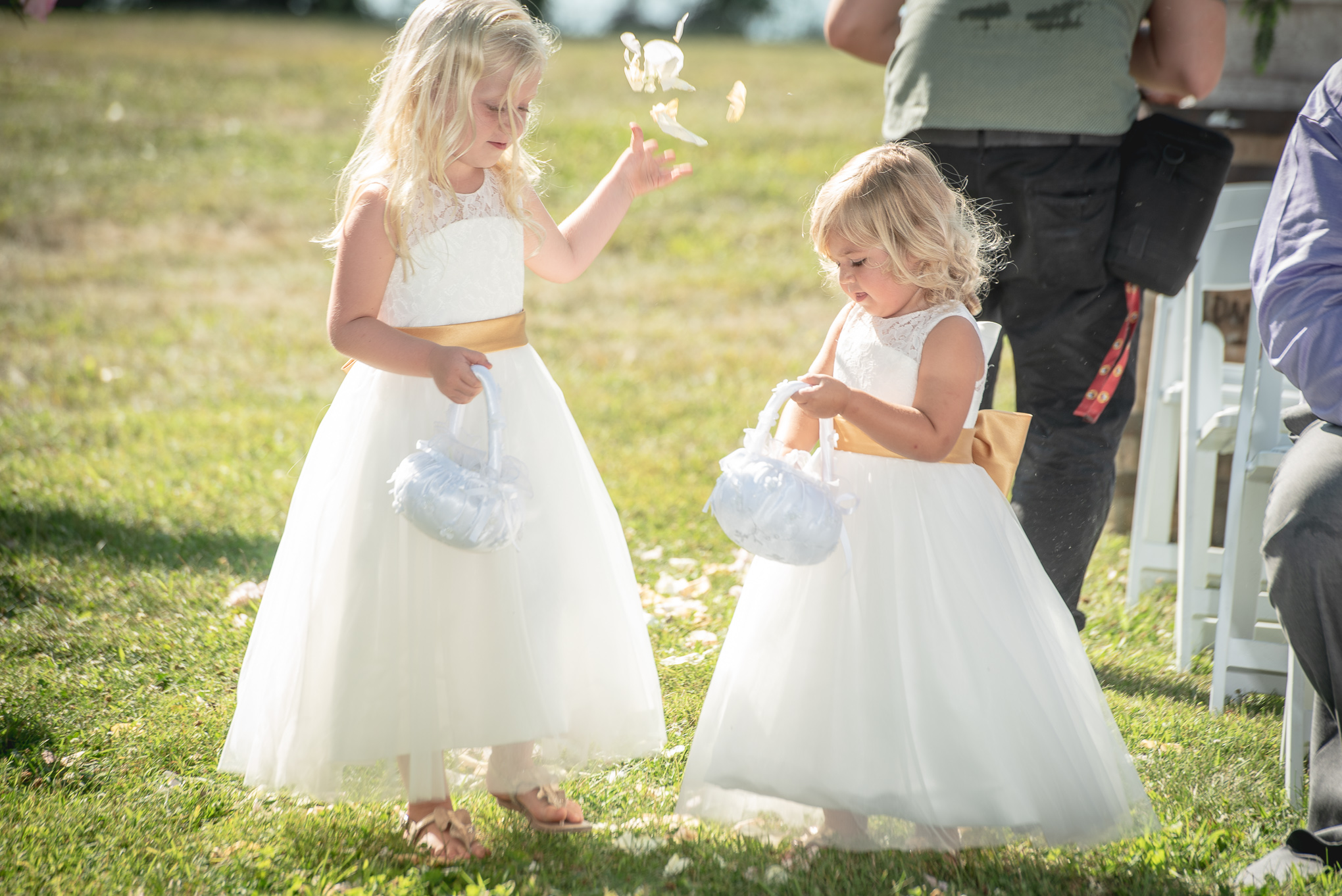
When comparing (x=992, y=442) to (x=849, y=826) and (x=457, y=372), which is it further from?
(x=457, y=372)

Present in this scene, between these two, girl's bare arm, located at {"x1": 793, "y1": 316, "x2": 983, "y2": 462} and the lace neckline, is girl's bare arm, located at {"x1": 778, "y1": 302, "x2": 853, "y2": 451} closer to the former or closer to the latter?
girl's bare arm, located at {"x1": 793, "y1": 316, "x2": 983, "y2": 462}

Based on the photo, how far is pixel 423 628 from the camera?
2.41 m

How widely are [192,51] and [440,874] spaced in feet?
60.2

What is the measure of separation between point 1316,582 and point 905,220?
1.07 metres

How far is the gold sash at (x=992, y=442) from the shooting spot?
251cm

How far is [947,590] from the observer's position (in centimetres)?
238

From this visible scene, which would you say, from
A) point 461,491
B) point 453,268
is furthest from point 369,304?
point 461,491

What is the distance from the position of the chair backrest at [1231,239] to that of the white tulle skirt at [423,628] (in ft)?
7.17

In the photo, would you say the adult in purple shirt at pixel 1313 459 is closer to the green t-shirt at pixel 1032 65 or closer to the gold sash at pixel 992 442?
the gold sash at pixel 992 442

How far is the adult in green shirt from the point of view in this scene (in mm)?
3004

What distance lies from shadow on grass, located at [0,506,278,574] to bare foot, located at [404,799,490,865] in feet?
6.79

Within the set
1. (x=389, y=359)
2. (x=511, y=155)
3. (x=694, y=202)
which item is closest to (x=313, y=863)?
(x=389, y=359)

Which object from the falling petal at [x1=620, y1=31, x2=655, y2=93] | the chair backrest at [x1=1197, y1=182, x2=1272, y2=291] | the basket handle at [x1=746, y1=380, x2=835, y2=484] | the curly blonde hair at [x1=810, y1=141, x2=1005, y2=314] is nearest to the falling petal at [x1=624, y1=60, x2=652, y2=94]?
the falling petal at [x1=620, y1=31, x2=655, y2=93]

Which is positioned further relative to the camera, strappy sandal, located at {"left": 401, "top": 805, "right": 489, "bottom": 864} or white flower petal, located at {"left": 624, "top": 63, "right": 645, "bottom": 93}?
white flower petal, located at {"left": 624, "top": 63, "right": 645, "bottom": 93}
